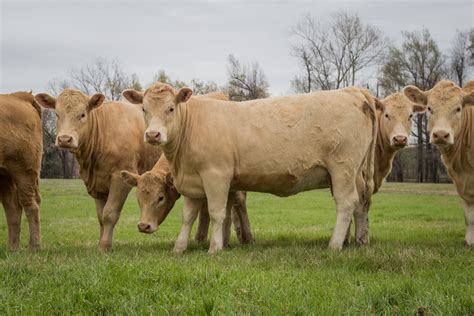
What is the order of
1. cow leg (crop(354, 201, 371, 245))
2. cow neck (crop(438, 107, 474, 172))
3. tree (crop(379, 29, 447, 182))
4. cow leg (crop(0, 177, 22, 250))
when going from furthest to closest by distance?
tree (crop(379, 29, 447, 182)) → cow leg (crop(0, 177, 22, 250)) → cow leg (crop(354, 201, 371, 245)) → cow neck (crop(438, 107, 474, 172))

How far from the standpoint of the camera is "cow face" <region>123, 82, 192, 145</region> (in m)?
8.16

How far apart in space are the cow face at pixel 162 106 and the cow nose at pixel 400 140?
4052 millimetres

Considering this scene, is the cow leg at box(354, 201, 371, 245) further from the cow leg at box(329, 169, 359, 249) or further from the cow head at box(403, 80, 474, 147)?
the cow head at box(403, 80, 474, 147)

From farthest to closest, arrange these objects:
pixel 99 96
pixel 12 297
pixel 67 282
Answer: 1. pixel 99 96
2. pixel 67 282
3. pixel 12 297

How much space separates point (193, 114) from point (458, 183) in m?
4.82

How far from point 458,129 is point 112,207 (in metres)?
6.14

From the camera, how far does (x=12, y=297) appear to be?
4977 mm

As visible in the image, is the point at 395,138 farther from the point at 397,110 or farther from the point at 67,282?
the point at 67,282

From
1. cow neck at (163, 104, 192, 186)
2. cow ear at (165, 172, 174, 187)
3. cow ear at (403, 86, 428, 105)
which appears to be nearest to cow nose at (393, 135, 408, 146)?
cow ear at (403, 86, 428, 105)

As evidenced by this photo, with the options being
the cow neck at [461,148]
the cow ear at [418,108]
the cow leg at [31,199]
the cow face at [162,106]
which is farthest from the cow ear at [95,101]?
the cow neck at [461,148]

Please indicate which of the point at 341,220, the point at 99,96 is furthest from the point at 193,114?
the point at 341,220

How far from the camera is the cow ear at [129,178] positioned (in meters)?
8.87

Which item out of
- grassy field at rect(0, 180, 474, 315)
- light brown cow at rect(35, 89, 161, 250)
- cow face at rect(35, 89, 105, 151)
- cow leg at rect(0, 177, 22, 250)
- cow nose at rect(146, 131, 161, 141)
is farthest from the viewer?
cow leg at rect(0, 177, 22, 250)

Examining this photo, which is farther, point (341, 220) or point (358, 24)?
point (358, 24)
